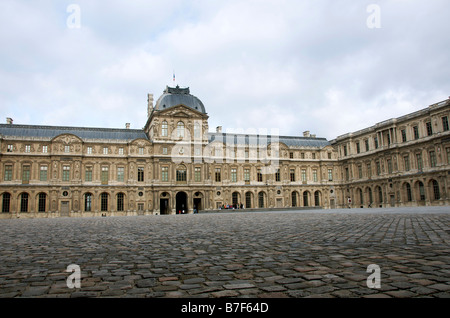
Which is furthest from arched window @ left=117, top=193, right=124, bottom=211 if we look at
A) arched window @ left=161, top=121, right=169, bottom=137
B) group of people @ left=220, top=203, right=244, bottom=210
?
group of people @ left=220, top=203, right=244, bottom=210

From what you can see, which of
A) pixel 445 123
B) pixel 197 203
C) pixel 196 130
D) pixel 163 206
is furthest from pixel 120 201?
pixel 445 123

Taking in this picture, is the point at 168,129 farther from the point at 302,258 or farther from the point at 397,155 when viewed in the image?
the point at 302,258

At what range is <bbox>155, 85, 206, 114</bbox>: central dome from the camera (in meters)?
53.2

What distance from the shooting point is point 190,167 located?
52.8 m

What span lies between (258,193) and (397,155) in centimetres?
2155

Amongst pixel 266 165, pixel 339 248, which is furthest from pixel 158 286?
pixel 266 165

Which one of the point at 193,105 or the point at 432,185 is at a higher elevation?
the point at 193,105

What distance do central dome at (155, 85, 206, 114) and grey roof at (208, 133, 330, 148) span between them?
552 centimetres

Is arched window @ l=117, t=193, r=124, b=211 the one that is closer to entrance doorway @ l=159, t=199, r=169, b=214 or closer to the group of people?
entrance doorway @ l=159, t=199, r=169, b=214

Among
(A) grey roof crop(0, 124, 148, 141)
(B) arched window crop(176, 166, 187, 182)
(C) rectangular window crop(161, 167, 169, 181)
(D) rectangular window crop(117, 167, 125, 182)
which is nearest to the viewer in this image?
(A) grey roof crop(0, 124, 148, 141)

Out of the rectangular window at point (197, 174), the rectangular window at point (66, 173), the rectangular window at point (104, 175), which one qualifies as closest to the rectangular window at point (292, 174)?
the rectangular window at point (197, 174)

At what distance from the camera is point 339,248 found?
24.7 feet

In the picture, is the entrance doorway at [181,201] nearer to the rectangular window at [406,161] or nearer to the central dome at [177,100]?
the central dome at [177,100]
